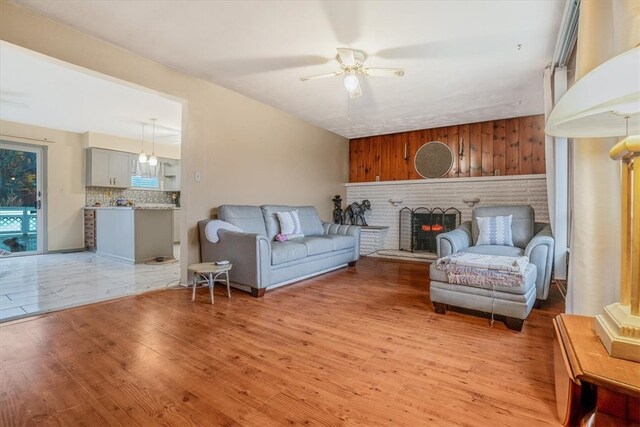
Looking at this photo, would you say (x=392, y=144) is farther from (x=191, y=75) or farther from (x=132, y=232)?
(x=132, y=232)

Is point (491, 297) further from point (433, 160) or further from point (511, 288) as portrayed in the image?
point (433, 160)

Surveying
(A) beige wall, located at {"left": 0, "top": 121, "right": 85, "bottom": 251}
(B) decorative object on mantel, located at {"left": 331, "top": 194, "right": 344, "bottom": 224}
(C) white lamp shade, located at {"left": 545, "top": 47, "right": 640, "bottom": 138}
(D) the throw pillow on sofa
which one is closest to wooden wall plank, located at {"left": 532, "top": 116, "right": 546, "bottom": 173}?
(B) decorative object on mantel, located at {"left": 331, "top": 194, "right": 344, "bottom": 224}

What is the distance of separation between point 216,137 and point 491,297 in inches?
134

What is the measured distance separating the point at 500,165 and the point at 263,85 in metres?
4.05

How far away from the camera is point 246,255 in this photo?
3051 mm

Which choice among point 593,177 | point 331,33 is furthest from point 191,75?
point 593,177

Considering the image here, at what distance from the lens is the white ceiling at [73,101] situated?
10.9 feet

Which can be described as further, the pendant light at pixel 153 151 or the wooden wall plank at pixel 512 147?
the pendant light at pixel 153 151

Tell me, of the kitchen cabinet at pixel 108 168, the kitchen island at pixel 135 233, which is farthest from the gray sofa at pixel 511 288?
the kitchen cabinet at pixel 108 168

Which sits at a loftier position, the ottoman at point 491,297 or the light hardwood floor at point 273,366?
the ottoman at point 491,297

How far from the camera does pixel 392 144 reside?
19.4 feet

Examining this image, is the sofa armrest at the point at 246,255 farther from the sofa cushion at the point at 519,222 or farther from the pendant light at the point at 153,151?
the pendant light at the point at 153,151

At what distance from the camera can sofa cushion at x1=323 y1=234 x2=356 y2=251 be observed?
4078 millimetres

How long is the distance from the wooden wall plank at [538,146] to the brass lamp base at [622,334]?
455 cm
